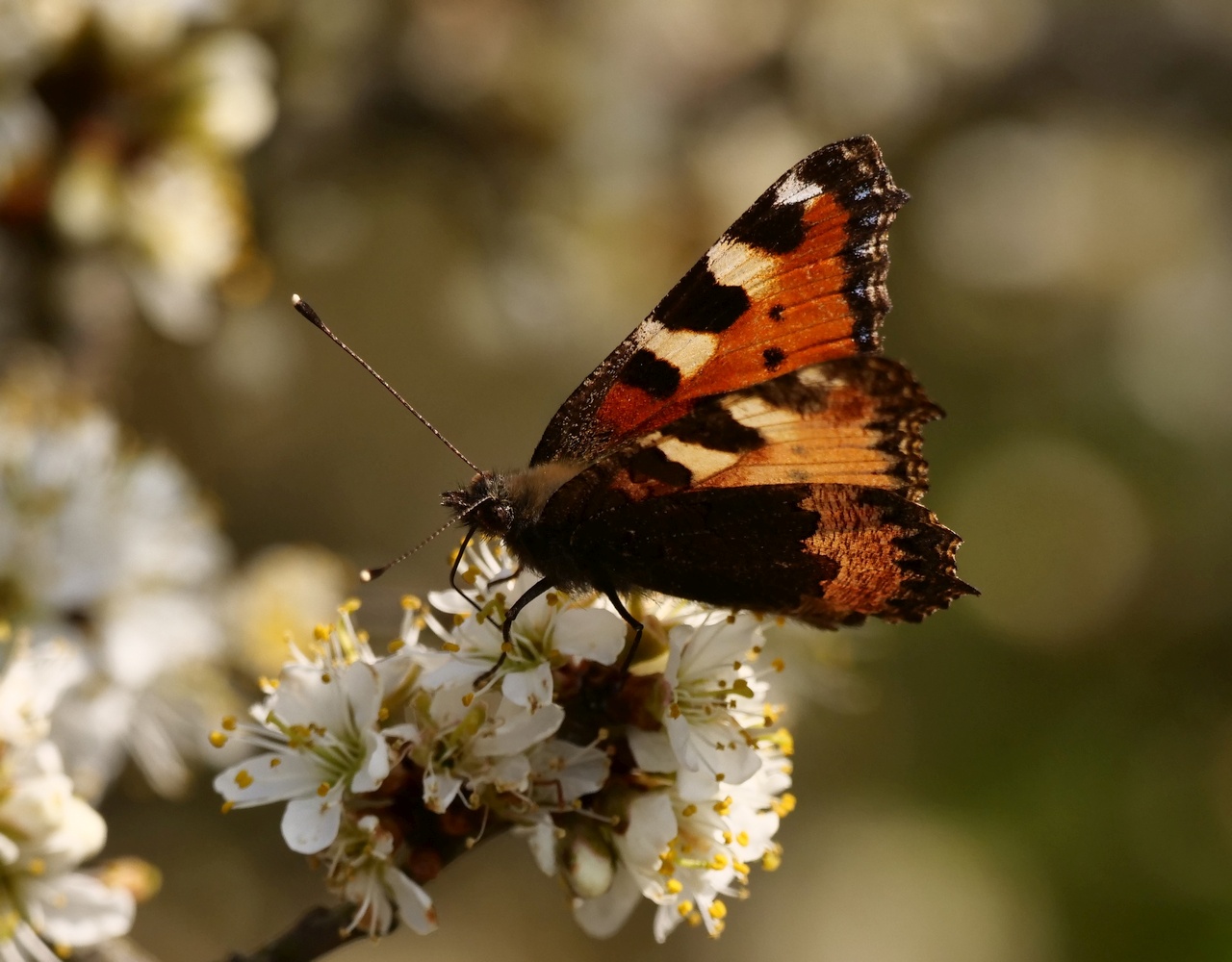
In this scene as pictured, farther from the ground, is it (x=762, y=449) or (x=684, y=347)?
(x=684, y=347)

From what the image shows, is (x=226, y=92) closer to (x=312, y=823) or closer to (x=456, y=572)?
(x=456, y=572)

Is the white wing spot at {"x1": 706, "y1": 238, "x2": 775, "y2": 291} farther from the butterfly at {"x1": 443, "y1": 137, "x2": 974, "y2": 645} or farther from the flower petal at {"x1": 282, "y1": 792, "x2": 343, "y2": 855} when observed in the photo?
the flower petal at {"x1": 282, "y1": 792, "x2": 343, "y2": 855}

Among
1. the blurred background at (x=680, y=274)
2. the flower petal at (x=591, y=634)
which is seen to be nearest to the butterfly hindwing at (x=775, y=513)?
the flower petal at (x=591, y=634)

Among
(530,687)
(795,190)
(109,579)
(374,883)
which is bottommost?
(374,883)

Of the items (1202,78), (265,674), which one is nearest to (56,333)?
(265,674)

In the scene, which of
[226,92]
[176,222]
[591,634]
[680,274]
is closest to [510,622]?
[591,634]

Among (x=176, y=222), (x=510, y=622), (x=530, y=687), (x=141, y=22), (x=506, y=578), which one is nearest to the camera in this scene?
(x=530, y=687)
